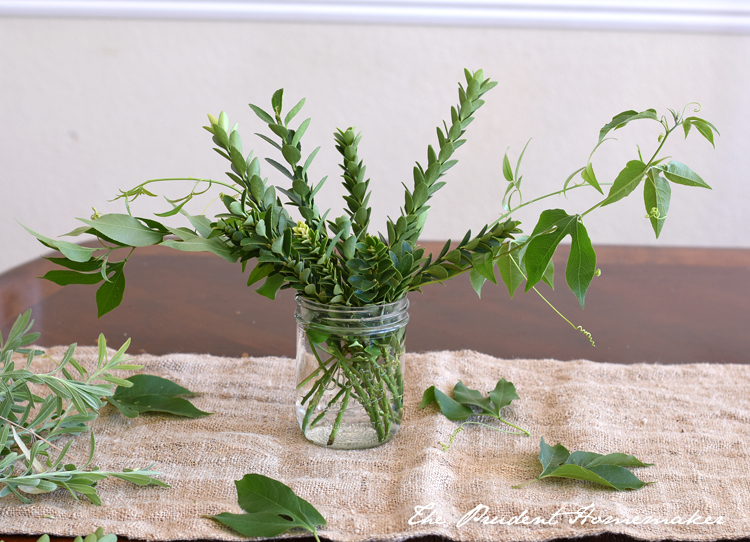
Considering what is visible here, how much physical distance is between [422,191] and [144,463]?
33cm

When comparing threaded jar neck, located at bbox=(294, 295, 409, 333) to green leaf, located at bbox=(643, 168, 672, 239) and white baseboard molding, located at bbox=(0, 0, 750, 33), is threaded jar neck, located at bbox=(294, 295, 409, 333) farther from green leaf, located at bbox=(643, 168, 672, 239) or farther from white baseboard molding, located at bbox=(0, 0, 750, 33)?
white baseboard molding, located at bbox=(0, 0, 750, 33)

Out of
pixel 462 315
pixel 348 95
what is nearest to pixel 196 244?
pixel 462 315

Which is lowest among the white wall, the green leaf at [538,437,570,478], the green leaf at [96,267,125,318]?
the green leaf at [538,437,570,478]

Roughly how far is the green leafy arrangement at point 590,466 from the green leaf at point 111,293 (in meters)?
0.36

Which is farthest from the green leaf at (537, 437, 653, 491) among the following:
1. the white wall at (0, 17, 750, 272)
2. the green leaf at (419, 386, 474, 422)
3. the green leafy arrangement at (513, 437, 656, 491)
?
the white wall at (0, 17, 750, 272)

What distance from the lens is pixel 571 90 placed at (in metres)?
2.10

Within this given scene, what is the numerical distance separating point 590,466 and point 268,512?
27 centimetres

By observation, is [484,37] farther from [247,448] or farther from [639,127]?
[247,448]

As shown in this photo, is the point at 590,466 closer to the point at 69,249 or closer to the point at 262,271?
the point at 262,271

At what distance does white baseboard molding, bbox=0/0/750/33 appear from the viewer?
204 centimetres

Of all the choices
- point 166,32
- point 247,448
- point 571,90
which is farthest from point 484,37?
point 247,448

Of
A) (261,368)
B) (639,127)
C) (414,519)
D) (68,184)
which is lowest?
(414,519)

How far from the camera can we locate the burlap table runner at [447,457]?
474mm

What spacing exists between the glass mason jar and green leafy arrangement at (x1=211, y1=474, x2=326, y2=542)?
0.40 feet
